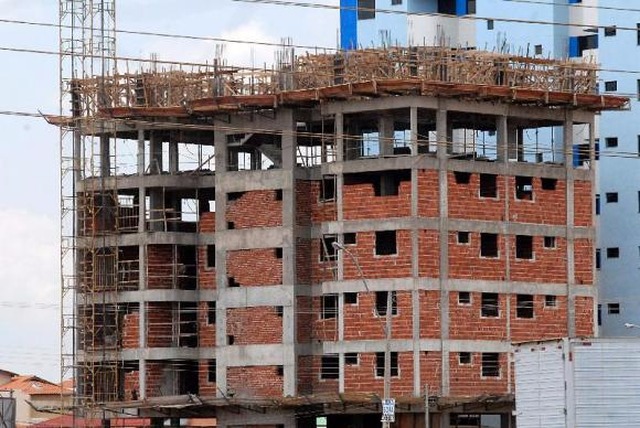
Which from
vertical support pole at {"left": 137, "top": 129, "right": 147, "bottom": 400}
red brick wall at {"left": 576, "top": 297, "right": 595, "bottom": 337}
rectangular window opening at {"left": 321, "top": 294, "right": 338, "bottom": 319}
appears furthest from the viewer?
vertical support pole at {"left": 137, "top": 129, "right": 147, "bottom": 400}

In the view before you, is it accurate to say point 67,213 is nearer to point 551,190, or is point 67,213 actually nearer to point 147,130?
point 147,130

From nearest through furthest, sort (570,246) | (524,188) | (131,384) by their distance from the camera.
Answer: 1. (570,246)
2. (524,188)
3. (131,384)

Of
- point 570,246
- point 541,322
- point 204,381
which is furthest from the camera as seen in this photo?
point 204,381

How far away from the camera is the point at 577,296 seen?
105938 millimetres

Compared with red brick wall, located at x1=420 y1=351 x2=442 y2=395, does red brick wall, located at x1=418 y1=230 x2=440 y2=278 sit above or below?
above

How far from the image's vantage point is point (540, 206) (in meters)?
105

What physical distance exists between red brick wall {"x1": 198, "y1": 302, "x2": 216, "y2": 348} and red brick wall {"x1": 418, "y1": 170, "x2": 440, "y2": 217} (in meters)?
14.2

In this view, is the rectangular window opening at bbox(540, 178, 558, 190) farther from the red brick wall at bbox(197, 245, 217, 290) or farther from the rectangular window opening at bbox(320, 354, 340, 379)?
the red brick wall at bbox(197, 245, 217, 290)

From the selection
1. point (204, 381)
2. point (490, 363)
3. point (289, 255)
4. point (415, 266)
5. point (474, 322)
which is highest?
point (289, 255)

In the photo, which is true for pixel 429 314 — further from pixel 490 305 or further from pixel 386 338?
pixel 386 338

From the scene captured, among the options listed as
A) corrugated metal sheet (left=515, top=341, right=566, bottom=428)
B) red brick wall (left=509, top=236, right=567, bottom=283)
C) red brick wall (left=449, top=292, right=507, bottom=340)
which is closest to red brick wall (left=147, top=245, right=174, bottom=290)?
red brick wall (left=449, top=292, right=507, bottom=340)

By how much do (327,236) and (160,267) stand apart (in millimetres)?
10276

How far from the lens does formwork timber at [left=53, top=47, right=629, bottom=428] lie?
100938mm

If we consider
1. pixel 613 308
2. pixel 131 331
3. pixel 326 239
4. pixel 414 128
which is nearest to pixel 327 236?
pixel 326 239
